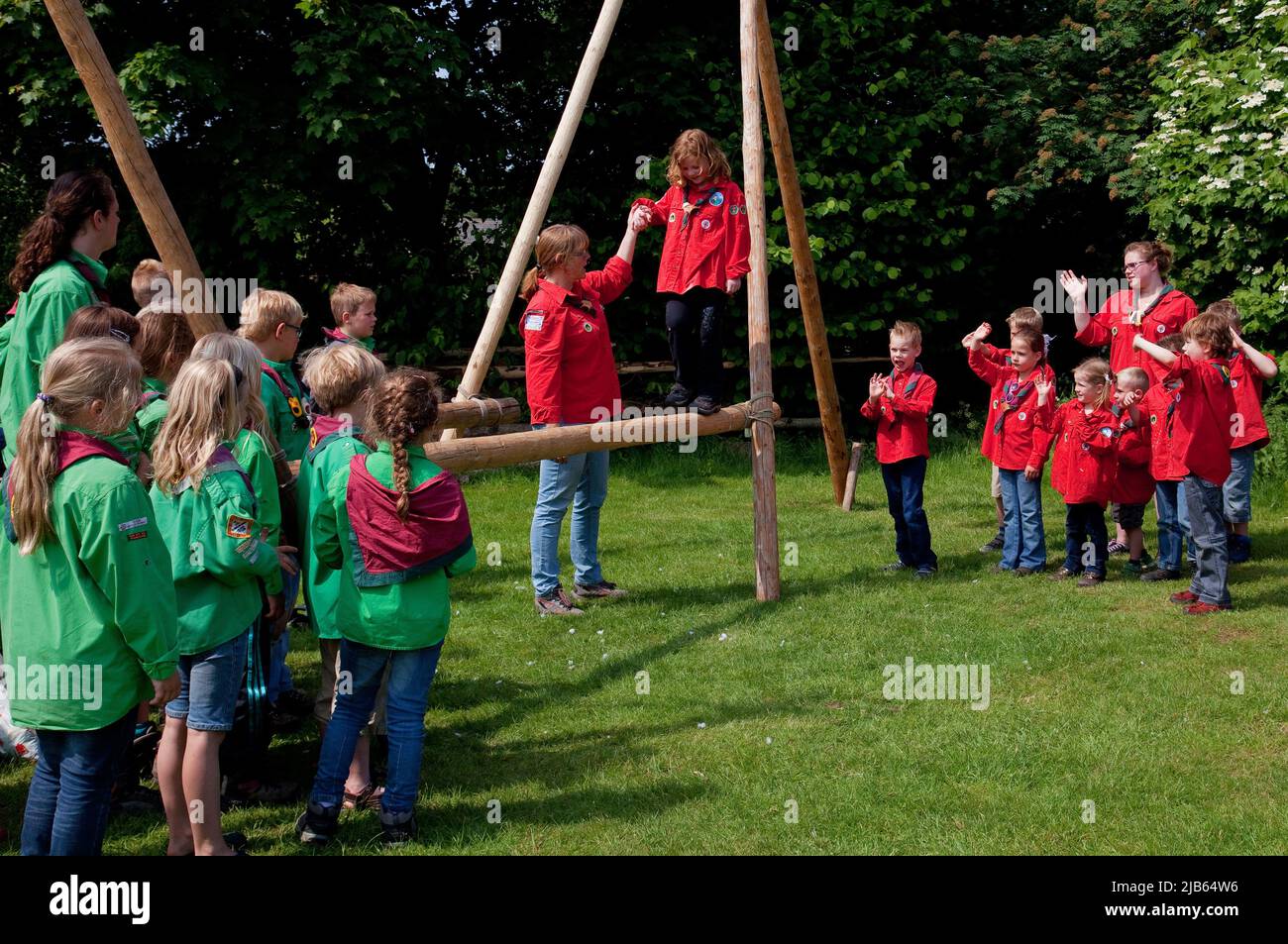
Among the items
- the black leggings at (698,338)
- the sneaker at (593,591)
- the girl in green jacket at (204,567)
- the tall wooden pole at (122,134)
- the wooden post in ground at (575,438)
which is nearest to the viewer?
the girl in green jacket at (204,567)

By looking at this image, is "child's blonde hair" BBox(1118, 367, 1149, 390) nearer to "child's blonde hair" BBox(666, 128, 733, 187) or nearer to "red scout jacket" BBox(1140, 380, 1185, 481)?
"red scout jacket" BBox(1140, 380, 1185, 481)

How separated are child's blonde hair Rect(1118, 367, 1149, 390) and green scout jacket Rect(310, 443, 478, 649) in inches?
191

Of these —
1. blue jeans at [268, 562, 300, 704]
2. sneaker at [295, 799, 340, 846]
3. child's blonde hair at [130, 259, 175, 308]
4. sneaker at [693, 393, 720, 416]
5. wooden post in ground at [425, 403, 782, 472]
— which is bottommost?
sneaker at [295, 799, 340, 846]

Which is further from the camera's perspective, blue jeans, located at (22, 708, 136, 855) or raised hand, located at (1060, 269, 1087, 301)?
raised hand, located at (1060, 269, 1087, 301)

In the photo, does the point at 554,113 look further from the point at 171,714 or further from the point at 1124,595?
the point at 171,714

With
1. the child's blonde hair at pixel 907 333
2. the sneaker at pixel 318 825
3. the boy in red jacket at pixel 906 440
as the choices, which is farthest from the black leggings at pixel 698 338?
the sneaker at pixel 318 825

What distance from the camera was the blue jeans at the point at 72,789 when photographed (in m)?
3.48

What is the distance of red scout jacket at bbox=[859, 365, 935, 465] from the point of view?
8.18m

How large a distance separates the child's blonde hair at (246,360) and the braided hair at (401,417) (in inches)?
14.9

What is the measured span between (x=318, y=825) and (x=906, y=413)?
16.6 feet

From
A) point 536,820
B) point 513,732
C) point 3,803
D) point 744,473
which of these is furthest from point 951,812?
point 744,473

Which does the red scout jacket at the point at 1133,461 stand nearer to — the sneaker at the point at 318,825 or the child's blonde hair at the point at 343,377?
the child's blonde hair at the point at 343,377

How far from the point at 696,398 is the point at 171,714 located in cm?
404

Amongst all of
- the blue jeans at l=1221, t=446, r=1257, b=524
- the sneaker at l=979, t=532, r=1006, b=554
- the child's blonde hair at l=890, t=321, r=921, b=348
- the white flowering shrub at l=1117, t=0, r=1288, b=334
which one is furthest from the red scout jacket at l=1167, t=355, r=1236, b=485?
the white flowering shrub at l=1117, t=0, r=1288, b=334
